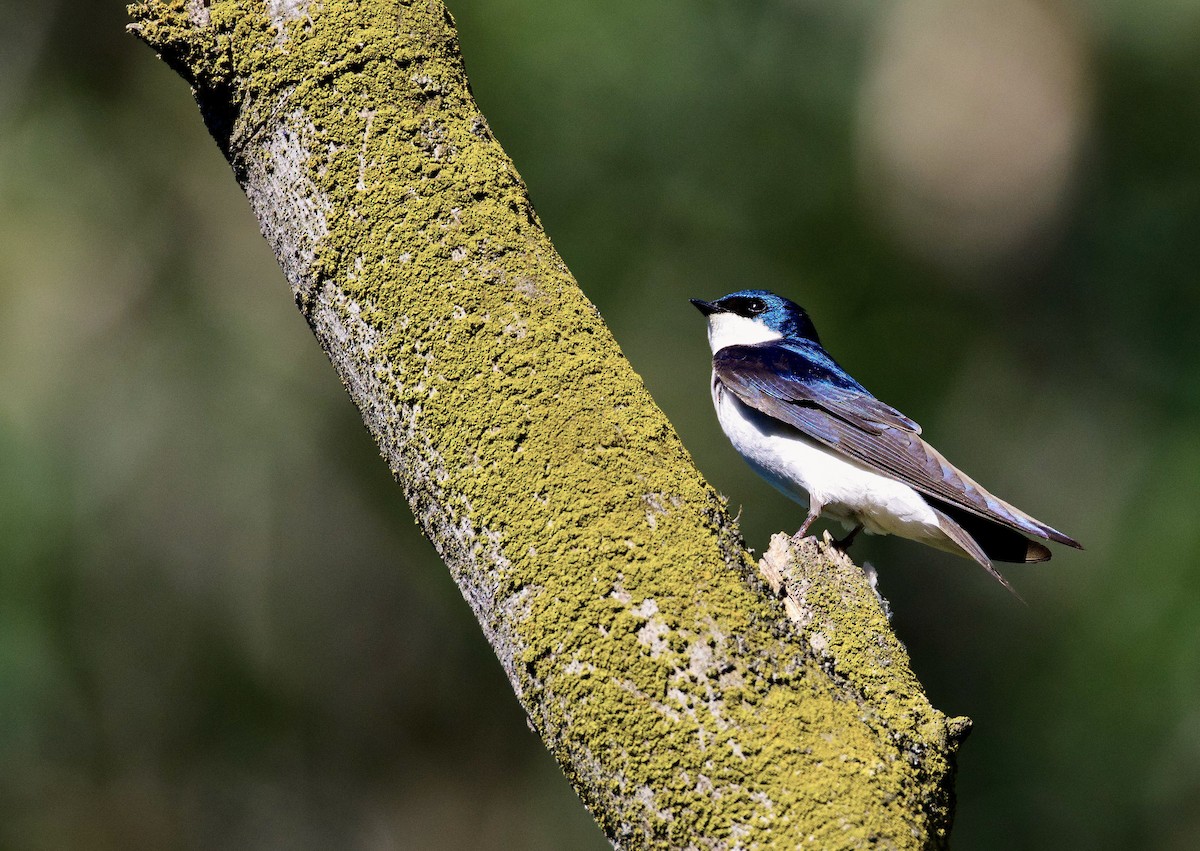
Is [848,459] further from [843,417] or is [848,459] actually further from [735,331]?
[735,331]

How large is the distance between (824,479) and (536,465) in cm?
250

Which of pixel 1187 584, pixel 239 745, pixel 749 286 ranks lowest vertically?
pixel 239 745

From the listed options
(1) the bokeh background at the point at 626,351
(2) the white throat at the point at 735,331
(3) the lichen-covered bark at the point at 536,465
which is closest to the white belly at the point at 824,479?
(2) the white throat at the point at 735,331

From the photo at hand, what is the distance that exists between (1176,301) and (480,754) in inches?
204

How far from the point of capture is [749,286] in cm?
650

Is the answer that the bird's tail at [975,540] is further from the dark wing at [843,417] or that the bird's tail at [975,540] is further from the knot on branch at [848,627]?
the knot on branch at [848,627]

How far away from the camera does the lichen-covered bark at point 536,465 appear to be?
161cm

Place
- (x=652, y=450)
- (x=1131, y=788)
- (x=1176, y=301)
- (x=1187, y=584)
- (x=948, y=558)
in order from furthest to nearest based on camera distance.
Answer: (x=948, y=558) < (x=1176, y=301) < (x=1131, y=788) < (x=1187, y=584) < (x=652, y=450)

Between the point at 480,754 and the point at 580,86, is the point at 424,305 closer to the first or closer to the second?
the point at 580,86

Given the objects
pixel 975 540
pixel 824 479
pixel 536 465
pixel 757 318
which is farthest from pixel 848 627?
pixel 757 318

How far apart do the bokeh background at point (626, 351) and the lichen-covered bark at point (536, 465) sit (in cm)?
422

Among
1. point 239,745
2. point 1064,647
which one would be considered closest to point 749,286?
point 1064,647

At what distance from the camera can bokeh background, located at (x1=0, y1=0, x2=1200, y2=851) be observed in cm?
616

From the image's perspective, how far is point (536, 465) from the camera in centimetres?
177
